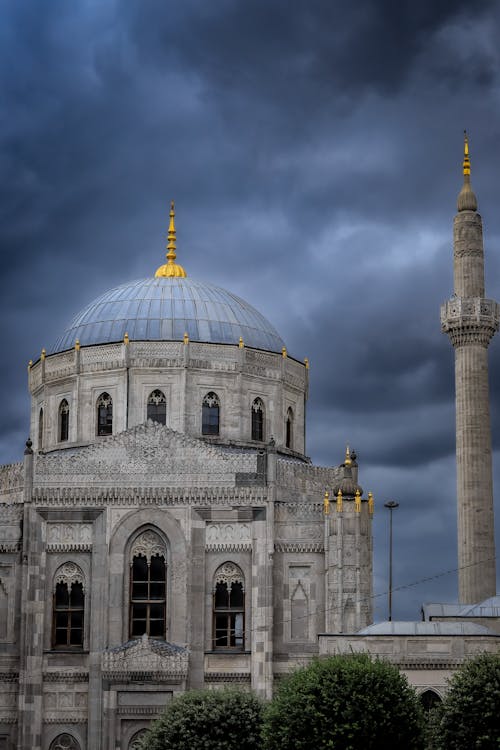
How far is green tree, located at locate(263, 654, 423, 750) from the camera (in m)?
56.1

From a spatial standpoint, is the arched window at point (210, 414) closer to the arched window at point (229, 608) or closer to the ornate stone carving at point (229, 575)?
the ornate stone carving at point (229, 575)

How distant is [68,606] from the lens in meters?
72.0

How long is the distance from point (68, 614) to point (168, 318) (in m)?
16.3

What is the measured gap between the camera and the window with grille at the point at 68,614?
7194cm

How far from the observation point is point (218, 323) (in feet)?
268

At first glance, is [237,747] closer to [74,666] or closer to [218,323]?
[74,666]

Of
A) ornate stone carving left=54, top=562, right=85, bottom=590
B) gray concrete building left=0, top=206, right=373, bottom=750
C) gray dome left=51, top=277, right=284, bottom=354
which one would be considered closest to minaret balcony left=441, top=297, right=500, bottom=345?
gray dome left=51, top=277, right=284, bottom=354

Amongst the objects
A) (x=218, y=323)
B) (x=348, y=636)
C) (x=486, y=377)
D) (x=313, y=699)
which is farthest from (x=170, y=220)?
(x=313, y=699)

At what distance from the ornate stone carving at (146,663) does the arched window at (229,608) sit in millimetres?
1884

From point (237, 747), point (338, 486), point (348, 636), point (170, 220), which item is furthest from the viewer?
point (170, 220)

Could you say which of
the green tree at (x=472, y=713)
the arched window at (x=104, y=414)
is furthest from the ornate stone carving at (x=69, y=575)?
the green tree at (x=472, y=713)

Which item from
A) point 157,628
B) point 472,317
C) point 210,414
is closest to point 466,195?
point 472,317

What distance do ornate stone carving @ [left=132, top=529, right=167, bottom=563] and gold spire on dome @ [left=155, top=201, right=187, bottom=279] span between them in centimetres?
1777

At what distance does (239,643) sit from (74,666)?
700 centimetres
